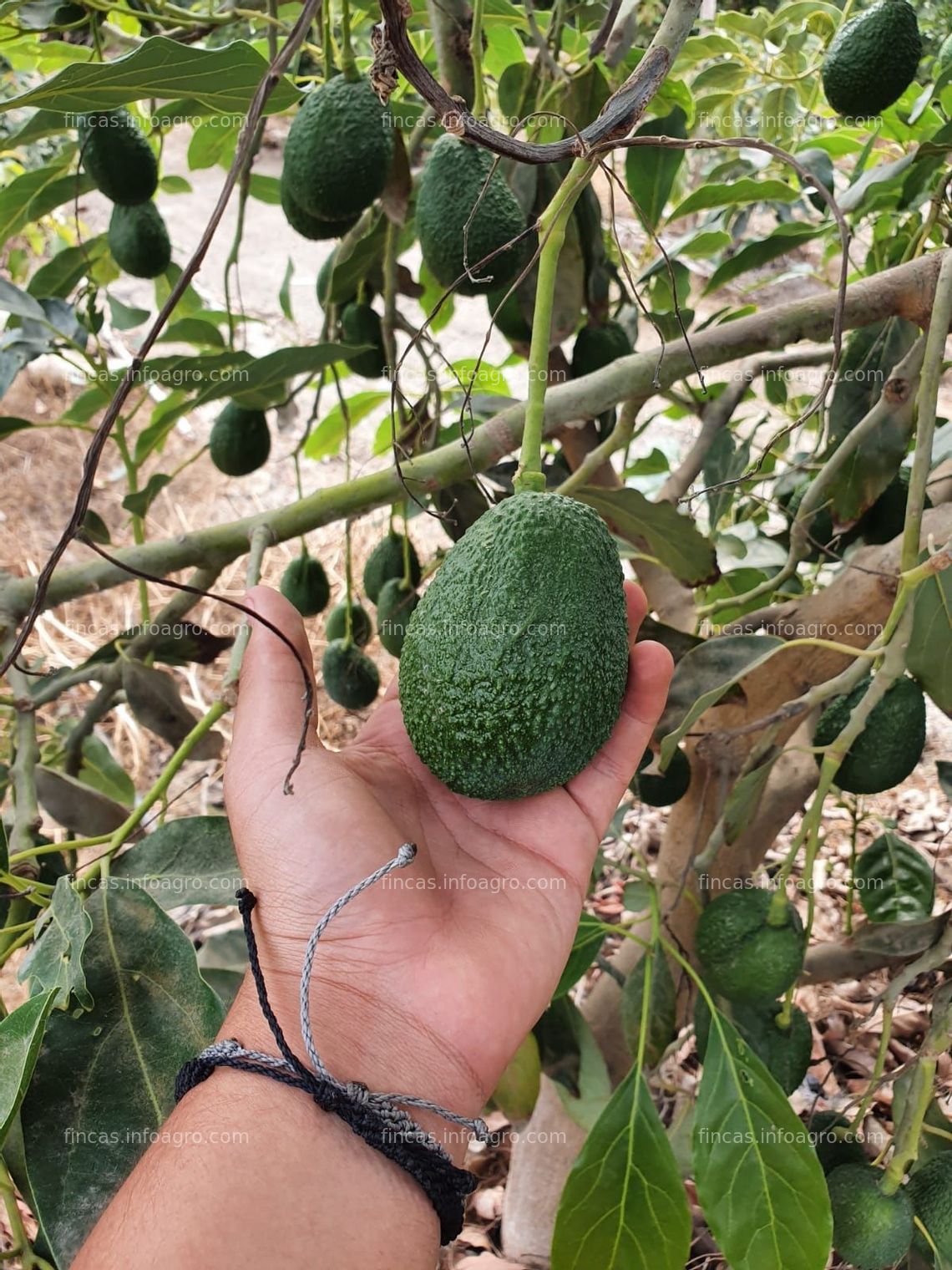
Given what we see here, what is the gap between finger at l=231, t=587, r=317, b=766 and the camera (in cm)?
89

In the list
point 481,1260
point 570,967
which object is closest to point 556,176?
point 570,967

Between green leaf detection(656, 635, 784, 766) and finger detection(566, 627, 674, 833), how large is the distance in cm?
14

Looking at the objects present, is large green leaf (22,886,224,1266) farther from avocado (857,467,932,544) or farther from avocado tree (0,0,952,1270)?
avocado (857,467,932,544)

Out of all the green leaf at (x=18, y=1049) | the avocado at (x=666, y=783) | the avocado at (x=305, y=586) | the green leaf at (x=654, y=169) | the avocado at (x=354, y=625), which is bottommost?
the avocado at (x=354, y=625)

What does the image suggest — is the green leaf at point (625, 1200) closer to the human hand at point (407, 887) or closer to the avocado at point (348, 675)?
the human hand at point (407, 887)

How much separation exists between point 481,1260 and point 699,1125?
0.55 meters

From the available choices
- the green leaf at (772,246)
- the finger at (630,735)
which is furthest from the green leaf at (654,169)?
the finger at (630,735)

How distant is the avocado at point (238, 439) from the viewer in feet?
4.91

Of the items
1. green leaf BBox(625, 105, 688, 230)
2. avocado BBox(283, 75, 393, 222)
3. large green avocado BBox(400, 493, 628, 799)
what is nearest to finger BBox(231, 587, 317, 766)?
large green avocado BBox(400, 493, 628, 799)

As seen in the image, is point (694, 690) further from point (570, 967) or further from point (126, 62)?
point (126, 62)

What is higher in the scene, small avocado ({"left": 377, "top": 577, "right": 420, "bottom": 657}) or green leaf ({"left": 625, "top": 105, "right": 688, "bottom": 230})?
green leaf ({"left": 625, "top": 105, "right": 688, "bottom": 230})

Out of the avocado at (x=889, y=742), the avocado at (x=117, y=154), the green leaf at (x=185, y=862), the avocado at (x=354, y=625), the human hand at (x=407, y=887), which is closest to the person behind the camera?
the human hand at (x=407, y=887)

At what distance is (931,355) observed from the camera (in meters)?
0.88

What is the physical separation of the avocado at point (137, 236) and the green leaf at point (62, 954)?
970mm
